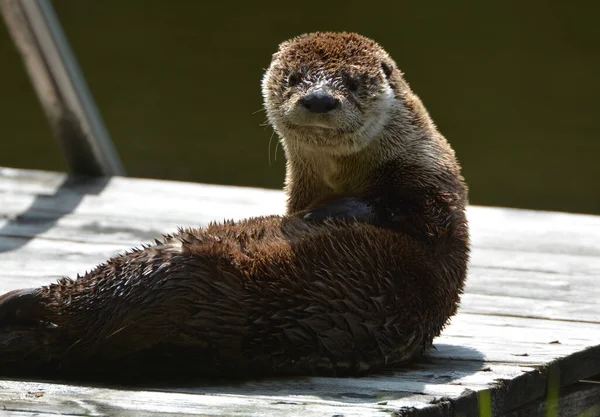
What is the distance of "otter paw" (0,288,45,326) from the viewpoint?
2.80 m

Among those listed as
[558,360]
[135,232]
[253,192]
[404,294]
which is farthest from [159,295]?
[253,192]

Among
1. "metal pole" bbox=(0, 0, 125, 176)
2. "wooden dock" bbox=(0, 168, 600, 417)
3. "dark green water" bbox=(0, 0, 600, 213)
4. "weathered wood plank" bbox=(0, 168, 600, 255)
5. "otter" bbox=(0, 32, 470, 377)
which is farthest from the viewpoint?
"dark green water" bbox=(0, 0, 600, 213)

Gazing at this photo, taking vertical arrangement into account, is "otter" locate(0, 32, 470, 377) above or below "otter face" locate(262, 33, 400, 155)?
below

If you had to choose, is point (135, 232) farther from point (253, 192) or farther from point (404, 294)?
point (404, 294)

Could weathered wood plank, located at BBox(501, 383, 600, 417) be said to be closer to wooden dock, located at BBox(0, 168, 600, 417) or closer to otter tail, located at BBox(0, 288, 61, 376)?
wooden dock, located at BBox(0, 168, 600, 417)

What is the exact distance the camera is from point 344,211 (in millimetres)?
3182

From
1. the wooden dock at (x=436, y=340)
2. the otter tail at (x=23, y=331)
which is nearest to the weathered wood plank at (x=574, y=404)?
the wooden dock at (x=436, y=340)

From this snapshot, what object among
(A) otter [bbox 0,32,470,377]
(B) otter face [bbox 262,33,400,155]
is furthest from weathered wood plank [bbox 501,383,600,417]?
(B) otter face [bbox 262,33,400,155]

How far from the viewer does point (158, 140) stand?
953 centimetres

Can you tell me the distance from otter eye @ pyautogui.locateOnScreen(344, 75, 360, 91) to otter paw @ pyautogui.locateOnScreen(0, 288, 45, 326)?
1148mm

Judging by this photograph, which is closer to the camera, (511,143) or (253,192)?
(253,192)

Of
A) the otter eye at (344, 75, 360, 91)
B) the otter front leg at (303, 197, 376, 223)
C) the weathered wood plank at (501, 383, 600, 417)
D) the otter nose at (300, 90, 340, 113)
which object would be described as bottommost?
the weathered wood plank at (501, 383, 600, 417)

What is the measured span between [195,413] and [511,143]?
696cm

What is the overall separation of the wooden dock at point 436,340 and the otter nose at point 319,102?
0.79 meters
